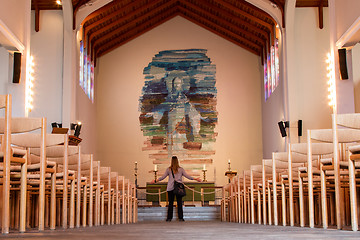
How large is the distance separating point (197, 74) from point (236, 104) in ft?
5.82

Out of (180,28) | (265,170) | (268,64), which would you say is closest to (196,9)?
(180,28)

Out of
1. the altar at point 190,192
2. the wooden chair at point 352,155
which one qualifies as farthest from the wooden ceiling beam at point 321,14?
the wooden chair at point 352,155

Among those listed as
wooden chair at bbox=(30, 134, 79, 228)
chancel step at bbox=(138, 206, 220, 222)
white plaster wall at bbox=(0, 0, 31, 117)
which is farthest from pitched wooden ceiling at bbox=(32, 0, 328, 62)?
wooden chair at bbox=(30, 134, 79, 228)

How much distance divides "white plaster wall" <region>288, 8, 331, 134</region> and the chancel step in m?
3.32

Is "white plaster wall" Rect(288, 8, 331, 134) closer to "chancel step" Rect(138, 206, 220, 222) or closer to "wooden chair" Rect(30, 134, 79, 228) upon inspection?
"chancel step" Rect(138, 206, 220, 222)

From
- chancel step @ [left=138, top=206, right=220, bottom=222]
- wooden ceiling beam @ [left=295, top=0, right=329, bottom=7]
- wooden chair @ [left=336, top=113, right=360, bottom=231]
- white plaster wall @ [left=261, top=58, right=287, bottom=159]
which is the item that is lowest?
chancel step @ [left=138, top=206, right=220, bottom=222]

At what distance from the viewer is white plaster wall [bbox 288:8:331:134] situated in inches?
540

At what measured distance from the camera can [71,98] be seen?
14.0 m

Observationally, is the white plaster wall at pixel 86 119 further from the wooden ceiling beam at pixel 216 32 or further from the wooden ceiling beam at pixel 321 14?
the wooden ceiling beam at pixel 321 14

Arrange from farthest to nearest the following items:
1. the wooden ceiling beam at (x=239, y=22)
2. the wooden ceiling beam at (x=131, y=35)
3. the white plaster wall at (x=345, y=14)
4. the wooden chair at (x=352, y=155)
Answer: the wooden ceiling beam at (x=131, y=35), the wooden ceiling beam at (x=239, y=22), the white plaster wall at (x=345, y=14), the wooden chair at (x=352, y=155)

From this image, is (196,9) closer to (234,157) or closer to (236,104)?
(236,104)

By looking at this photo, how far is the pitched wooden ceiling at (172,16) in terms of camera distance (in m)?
14.9

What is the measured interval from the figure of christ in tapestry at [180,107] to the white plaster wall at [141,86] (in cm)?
25

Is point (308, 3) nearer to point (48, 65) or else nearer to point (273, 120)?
point (273, 120)
